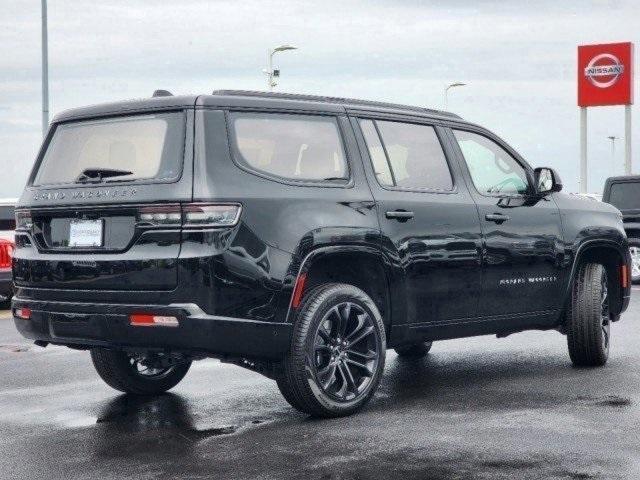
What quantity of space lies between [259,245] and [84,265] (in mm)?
977

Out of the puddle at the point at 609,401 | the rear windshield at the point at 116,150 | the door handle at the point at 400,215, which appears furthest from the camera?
the puddle at the point at 609,401

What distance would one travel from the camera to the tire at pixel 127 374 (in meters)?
7.53

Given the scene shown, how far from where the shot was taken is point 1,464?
5707 millimetres

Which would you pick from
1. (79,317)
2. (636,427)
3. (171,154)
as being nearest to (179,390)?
(79,317)

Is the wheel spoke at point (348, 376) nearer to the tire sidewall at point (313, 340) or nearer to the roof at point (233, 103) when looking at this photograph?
the tire sidewall at point (313, 340)

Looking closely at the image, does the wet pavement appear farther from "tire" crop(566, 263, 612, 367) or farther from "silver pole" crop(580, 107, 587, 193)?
"silver pole" crop(580, 107, 587, 193)

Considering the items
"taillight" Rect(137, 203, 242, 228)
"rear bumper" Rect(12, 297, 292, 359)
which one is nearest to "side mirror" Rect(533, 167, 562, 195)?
"rear bumper" Rect(12, 297, 292, 359)

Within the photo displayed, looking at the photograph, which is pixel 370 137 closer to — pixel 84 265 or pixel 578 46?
pixel 84 265

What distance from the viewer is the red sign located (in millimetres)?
54281

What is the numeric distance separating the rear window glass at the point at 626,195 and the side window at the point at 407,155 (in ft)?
37.9

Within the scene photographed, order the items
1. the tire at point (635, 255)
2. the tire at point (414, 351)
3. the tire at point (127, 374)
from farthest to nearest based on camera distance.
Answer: the tire at point (635, 255) < the tire at point (414, 351) < the tire at point (127, 374)

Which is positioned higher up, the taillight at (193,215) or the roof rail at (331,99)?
the roof rail at (331,99)

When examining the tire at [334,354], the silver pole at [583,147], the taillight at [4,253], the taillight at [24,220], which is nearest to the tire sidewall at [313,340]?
the tire at [334,354]

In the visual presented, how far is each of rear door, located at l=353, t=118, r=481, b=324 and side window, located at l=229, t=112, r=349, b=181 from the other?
0.82ft
